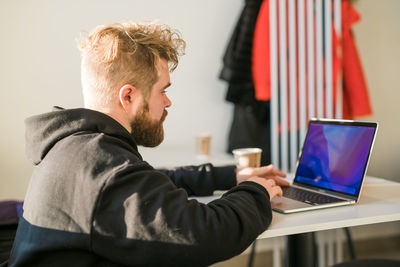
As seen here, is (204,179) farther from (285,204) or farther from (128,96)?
(128,96)

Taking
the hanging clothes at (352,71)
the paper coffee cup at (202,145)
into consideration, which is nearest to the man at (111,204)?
the paper coffee cup at (202,145)

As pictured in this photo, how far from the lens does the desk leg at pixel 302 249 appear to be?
134cm

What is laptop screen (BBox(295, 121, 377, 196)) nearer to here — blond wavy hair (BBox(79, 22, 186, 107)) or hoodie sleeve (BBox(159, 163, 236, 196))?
hoodie sleeve (BBox(159, 163, 236, 196))

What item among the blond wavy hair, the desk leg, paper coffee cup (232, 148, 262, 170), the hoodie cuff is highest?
the blond wavy hair

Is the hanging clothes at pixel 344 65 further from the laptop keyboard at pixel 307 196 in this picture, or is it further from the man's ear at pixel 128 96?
the man's ear at pixel 128 96

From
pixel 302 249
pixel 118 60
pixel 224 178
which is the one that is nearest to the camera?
pixel 118 60

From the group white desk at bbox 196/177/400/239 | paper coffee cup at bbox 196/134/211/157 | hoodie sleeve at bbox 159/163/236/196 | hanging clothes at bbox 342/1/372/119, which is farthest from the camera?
hanging clothes at bbox 342/1/372/119

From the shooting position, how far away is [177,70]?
2.67 m

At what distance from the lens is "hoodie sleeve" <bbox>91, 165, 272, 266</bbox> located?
80 centimetres

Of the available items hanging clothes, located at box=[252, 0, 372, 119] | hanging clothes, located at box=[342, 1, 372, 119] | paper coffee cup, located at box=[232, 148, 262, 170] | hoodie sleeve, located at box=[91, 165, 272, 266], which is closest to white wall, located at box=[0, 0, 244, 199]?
hanging clothes, located at box=[252, 0, 372, 119]

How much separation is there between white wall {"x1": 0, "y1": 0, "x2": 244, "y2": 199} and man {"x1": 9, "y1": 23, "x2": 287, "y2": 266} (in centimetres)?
152

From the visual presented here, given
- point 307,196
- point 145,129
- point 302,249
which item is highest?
point 145,129

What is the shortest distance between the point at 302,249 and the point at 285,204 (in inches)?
8.9

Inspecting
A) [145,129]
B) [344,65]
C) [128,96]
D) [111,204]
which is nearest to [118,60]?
[128,96]
